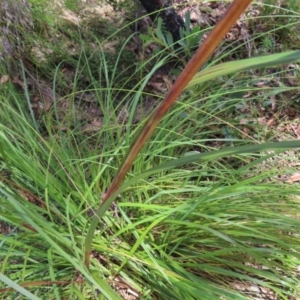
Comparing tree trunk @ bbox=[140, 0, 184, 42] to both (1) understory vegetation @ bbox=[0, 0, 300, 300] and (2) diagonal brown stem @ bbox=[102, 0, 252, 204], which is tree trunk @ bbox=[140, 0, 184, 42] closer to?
(1) understory vegetation @ bbox=[0, 0, 300, 300]

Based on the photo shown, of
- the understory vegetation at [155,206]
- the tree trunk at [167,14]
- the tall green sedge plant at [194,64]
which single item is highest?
the tall green sedge plant at [194,64]

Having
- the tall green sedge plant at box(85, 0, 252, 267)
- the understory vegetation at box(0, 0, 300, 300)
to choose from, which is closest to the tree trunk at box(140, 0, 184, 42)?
the understory vegetation at box(0, 0, 300, 300)

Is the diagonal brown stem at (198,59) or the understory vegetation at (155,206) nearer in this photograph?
the diagonal brown stem at (198,59)

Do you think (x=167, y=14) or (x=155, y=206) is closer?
(x=155, y=206)

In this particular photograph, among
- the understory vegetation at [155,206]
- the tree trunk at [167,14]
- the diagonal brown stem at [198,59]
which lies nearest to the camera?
the diagonal brown stem at [198,59]

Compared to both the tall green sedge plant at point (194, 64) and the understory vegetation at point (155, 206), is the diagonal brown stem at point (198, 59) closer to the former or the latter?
the tall green sedge plant at point (194, 64)

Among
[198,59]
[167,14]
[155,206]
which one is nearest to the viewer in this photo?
[198,59]

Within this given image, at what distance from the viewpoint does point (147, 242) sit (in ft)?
3.91

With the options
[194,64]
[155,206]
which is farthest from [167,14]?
[194,64]

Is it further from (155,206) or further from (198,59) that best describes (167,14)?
(198,59)

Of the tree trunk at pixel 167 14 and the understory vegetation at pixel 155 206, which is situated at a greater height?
the tree trunk at pixel 167 14

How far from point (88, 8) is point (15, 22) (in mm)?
466

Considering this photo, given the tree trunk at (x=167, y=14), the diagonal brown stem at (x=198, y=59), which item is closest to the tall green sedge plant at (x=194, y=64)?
the diagonal brown stem at (x=198, y=59)

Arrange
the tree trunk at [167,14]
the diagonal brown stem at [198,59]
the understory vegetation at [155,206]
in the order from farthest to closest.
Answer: the tree trunk at [167,14] → the understory vegetation at [155,206] → the diagonal brown stem at [198,59]
